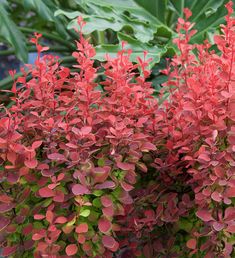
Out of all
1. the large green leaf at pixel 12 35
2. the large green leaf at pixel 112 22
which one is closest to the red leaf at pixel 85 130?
the large green leaf at pixel 112 22

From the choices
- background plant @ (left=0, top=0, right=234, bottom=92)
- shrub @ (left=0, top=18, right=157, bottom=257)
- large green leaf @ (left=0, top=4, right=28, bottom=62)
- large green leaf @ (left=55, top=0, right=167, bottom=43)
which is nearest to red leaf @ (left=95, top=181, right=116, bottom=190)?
shrub @ (left=0, top=18, right=157, bottom=257)

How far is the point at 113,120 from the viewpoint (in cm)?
101

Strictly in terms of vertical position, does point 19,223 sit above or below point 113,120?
below

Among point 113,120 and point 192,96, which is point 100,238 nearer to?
point 113,120

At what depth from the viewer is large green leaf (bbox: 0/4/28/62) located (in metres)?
1.92

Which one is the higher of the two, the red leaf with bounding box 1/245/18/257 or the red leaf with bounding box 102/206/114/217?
the red leaf with bounding box 102/206/114/217

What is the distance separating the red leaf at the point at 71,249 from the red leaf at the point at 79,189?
0.38 ft

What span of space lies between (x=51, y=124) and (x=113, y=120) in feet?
0.39

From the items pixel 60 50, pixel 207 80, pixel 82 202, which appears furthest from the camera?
pixel 60 50

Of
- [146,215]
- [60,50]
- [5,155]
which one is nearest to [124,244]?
[146,215]

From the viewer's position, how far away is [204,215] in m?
0.96

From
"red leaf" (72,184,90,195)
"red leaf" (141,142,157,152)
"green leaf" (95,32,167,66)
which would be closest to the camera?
"red leaf" (72,184,90,195)

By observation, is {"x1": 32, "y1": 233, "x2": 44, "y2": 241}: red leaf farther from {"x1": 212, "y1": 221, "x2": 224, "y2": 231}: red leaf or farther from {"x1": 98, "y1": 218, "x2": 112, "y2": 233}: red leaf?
{"x1": 212, "y1": 221, "x2": 224, "y2": 231}: red leaf

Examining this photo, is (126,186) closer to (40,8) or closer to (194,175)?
(194,175)
